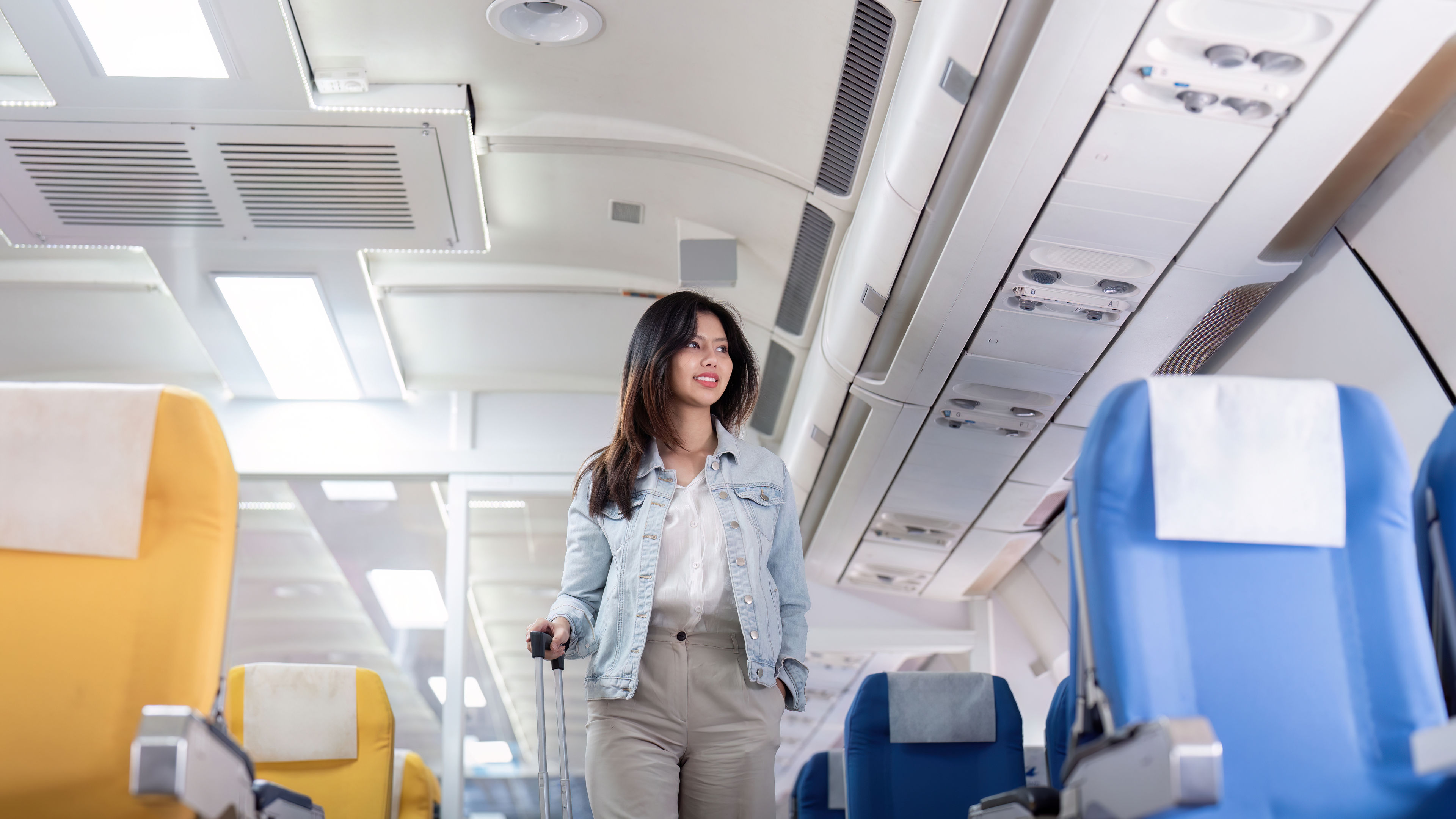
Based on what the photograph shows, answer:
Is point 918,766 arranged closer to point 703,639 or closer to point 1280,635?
point 703,639

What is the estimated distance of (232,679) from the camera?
4.77 metres

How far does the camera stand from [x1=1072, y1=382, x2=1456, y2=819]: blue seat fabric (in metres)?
1.77

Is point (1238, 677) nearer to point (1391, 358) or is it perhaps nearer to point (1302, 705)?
point (1302, 705)

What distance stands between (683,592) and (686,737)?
30 cm

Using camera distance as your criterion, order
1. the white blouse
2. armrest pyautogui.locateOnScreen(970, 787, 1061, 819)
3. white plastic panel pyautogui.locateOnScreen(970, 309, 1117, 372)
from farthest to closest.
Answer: white plastic panel pyautogui.locateOnScreen(970, 309, 1117, 372)
the white blouse
armrest pyautogui.locateOnScreen(970, 787, 1061, 819)

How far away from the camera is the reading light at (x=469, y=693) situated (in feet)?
22.2

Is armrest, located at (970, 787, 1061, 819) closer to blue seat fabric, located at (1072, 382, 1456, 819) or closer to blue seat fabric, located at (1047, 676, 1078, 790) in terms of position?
blue seat fabric, located at (1072, 382, 1456, 819)

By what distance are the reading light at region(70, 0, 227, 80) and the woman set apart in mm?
2245

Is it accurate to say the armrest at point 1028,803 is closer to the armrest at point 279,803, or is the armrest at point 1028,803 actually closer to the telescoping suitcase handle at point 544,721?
the telescoping suitcase handle at point 544,721

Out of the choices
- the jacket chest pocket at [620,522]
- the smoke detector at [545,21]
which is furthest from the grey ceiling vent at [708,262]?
the jacket chest pocket at [620,522]

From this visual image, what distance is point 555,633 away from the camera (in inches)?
101

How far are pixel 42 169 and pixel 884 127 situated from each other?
3333 millimetres

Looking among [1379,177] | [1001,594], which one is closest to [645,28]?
[1379,177]

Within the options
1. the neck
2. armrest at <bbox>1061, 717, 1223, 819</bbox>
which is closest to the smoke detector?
the neck
